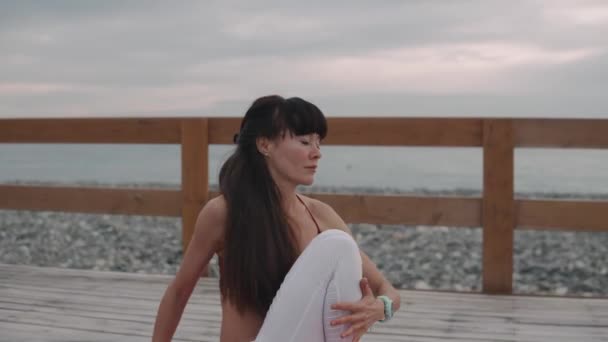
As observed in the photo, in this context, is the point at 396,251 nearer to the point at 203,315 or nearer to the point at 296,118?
the point at 203,315

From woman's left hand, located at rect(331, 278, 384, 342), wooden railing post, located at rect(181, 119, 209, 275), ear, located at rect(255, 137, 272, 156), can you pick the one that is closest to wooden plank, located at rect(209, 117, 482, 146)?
wooden railing post, located at rect(181, 119, 209, 275)

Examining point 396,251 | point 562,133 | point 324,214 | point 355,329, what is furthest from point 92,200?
point 396,251

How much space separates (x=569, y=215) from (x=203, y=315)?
7.43 feet

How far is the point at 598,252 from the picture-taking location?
31.0 ft

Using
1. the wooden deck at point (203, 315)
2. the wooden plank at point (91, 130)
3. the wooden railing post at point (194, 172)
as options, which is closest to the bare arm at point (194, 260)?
the wooden deck at point (203, 315)

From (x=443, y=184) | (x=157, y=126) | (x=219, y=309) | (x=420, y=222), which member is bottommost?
(x=443, y=184)

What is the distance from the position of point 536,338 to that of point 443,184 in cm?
1307

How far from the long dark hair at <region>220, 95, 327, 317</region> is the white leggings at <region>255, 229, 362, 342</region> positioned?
0.15 metres

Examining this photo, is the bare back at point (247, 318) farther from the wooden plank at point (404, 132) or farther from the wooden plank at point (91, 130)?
the wooden plank at point (91, 130)

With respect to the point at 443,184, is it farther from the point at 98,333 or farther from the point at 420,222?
the point at 98,333

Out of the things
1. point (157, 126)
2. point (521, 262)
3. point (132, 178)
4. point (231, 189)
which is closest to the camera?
point (231, 189)

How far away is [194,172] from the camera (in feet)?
17.8

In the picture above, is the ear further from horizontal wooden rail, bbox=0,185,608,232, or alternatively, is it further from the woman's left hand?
horizontal wooden rail, bbox=0,185,608,232

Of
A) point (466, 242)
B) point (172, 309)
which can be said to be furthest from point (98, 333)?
point (466, 242)
